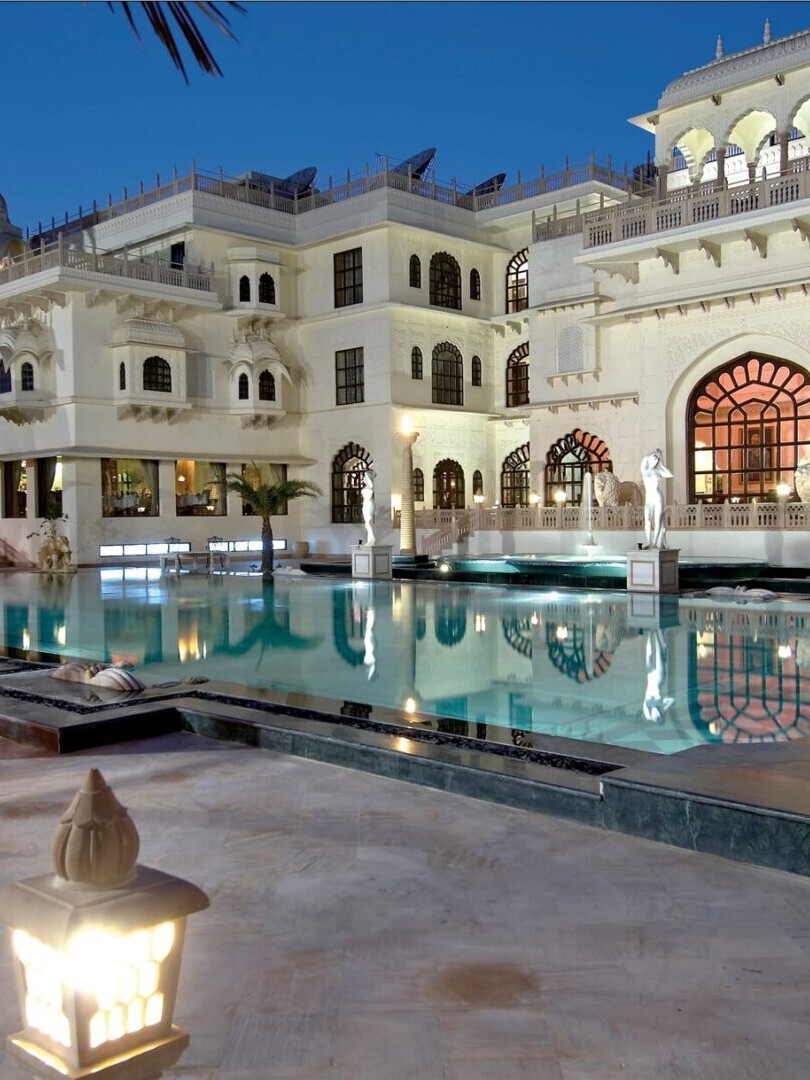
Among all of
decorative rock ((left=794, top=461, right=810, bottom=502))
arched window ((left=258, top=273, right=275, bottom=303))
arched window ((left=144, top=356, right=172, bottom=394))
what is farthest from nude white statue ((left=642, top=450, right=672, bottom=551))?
arched window ((left=258, top=273, right=275, bottom=303))

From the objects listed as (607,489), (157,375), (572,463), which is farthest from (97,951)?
(157,375)

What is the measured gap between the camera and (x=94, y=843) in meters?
2.46

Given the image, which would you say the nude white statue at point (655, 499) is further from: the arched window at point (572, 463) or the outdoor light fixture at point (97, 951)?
the outdoor light fixture at point (97, 951)

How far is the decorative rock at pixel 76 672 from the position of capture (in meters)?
8.66

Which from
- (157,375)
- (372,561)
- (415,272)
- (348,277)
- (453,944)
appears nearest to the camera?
(453,944)

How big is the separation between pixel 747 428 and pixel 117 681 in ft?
65.2

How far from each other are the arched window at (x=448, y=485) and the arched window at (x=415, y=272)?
5397 millimetres

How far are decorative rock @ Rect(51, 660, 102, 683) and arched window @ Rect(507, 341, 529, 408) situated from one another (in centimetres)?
2651

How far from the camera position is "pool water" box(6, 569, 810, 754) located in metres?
7.77

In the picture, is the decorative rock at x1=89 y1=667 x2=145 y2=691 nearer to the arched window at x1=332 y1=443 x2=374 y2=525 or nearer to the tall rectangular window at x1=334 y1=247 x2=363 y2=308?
the arched window at x1=332 y1=443 x2=374 y2=525

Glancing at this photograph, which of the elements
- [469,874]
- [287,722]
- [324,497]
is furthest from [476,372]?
[469,874]

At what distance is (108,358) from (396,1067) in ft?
93.0

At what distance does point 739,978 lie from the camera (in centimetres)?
338

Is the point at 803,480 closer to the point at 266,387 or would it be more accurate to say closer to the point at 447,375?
the point at 447,375
